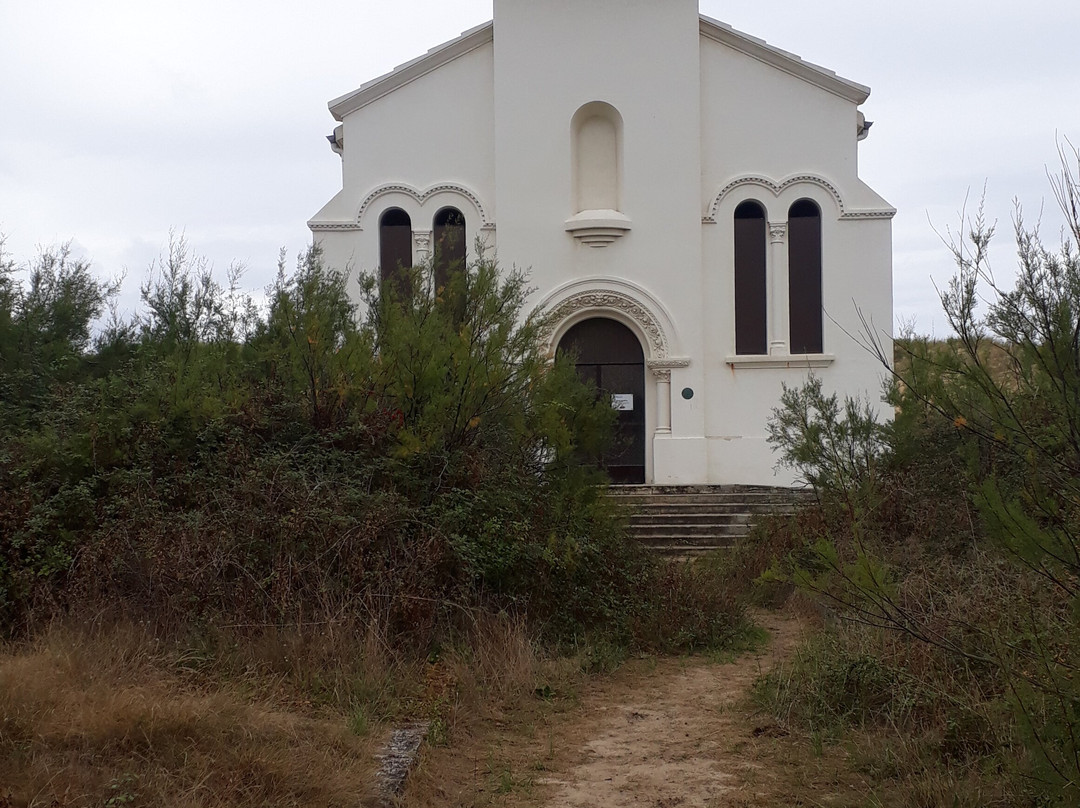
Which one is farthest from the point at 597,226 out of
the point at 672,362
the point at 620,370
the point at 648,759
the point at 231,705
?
the point at 231,705

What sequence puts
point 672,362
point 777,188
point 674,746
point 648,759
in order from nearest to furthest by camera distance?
1. point 648,759
2. point 674,746
3. point 672,362
4. point 777,188

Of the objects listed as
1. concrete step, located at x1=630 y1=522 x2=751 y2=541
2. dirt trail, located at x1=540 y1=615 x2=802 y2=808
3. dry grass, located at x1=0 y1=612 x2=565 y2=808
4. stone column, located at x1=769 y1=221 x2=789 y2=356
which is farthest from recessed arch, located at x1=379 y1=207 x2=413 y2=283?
dirt trail, located at x1=540 y1=615 x2=802 y2=808

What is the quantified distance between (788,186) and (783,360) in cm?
325

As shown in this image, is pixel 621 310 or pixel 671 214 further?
pixel 621 310

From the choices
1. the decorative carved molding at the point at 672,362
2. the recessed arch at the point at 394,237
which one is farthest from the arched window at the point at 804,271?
the recessed arch at the point at 394,237

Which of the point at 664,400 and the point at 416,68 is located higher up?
the point at 416,68

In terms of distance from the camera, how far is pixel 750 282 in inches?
776

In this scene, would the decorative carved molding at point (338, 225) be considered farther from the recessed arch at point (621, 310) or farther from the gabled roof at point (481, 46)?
the recessed arch at point (621, 310)

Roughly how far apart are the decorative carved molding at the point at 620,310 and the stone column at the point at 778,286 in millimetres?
2016

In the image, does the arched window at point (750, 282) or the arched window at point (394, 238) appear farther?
the arched window at point (394, 238)

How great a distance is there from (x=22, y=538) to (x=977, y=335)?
6.83 m

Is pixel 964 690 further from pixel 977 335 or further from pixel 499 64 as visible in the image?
pixel 499 64

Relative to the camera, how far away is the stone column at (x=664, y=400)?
19.3 meters

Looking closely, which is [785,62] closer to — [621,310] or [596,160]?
[596,160]
